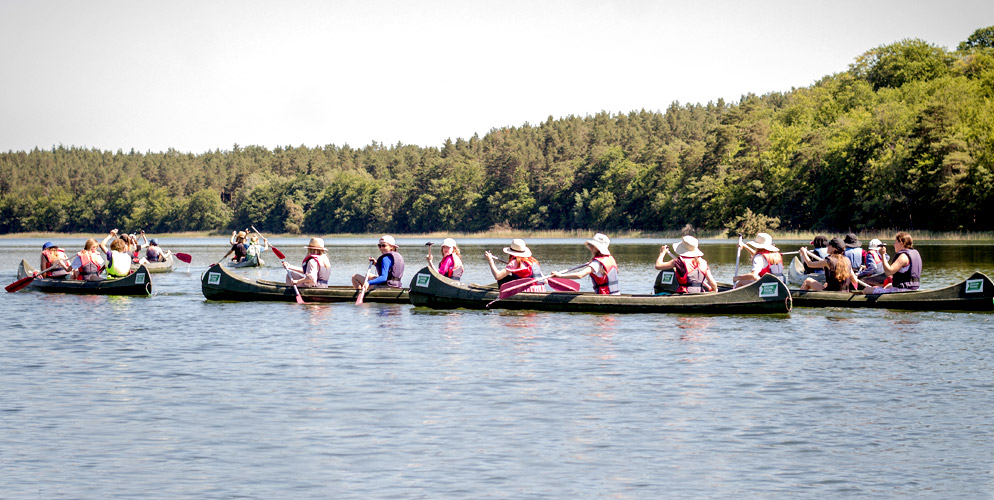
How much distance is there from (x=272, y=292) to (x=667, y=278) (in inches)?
341

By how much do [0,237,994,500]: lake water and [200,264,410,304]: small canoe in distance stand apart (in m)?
2.78

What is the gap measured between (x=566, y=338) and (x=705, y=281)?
13.2 feet

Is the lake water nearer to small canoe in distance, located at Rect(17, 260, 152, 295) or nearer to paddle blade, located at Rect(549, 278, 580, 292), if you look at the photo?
paddle blade, located at Rect(549, 278, 580, 292)

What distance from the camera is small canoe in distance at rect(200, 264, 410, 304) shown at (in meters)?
22.2

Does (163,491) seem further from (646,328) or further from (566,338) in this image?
(646,328)

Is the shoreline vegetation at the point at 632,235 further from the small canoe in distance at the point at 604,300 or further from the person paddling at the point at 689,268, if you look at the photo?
the small canoe in distance at the point at 604,300

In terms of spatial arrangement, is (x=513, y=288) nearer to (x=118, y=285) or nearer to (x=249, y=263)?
(x=118, y=285)

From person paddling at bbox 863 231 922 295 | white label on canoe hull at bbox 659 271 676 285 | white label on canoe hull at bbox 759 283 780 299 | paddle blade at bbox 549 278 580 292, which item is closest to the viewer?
white label on canoe hull at bbox 759 283 780 299

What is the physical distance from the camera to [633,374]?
1336 centimetres

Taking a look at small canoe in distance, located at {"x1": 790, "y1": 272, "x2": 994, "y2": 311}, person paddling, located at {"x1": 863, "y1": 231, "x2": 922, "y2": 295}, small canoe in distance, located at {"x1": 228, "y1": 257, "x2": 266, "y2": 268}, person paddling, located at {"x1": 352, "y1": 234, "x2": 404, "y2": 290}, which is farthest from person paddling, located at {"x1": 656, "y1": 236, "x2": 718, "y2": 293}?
small canoe in distance, located at {"x1": 228, "y1": 257, "x2": 266, "y2": 268}

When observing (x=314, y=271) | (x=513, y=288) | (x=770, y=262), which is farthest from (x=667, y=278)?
(x=314, y=271)

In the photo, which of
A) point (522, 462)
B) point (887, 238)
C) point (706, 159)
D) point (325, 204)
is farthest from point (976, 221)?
point (325, 204)

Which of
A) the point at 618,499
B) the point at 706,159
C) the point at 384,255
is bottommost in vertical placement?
the point at 618,499

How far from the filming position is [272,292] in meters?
23.5
